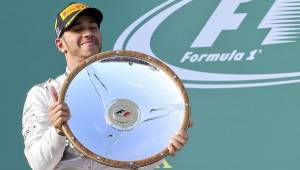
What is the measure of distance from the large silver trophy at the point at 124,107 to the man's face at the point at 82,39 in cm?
12

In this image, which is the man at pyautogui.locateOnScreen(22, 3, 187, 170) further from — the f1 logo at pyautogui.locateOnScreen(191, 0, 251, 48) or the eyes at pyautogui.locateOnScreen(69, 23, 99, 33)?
the f1 logo at pyautogui.locateOnScreen(191, 0, 251, 48)

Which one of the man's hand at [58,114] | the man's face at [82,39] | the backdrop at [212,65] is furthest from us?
the backdrop at [212,65]

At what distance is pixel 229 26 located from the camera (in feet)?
11.8

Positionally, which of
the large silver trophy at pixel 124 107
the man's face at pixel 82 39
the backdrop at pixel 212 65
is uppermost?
the man's face at pixel 82 39

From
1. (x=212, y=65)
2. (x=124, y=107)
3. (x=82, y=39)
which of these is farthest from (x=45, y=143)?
(x=212, y=65)

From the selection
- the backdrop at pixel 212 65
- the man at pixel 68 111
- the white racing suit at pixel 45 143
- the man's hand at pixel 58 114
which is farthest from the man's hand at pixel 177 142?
the backdrop at pixel 212 65

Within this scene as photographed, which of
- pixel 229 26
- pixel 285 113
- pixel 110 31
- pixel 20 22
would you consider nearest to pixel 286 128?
pixel 285 113

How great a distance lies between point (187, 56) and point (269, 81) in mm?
405

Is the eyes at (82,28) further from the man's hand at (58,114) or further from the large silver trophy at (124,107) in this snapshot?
→ the man's hand at (58,114)

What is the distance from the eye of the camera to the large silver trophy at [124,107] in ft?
6.77

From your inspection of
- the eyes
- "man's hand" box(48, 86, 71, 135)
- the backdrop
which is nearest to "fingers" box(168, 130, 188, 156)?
"man's hand" box(48, 86, 71, 135)

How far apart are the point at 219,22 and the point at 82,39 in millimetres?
1500

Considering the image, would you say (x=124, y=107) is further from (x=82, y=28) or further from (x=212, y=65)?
(x=212, y=65)

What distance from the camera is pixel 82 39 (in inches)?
87.7
